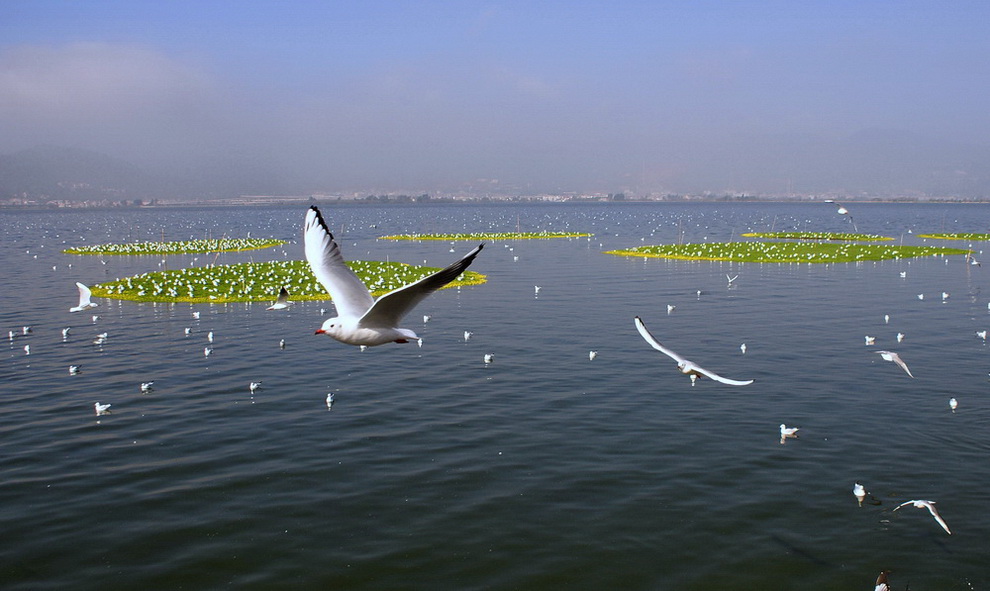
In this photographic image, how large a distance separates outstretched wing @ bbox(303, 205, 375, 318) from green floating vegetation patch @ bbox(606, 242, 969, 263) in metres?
57.8

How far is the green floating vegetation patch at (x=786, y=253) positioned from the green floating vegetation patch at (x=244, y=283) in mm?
24075

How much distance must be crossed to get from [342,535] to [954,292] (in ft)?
Result: 142

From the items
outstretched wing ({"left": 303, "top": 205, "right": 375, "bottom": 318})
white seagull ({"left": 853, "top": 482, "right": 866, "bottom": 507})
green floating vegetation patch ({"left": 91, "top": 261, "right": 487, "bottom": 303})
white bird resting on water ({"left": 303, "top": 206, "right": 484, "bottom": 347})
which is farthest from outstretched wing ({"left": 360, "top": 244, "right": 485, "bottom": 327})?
green floating vegetation patch ({"left": 91, "top": 261, "right": 487, "bottom": 303})

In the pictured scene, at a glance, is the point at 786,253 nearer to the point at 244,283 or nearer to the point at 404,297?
the point at 244,283

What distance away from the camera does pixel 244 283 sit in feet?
154

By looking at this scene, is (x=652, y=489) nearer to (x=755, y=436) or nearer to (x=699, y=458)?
(x=699, y=458)

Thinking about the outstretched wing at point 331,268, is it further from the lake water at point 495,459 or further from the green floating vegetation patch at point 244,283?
the green floating vegetation patch at point 244,283

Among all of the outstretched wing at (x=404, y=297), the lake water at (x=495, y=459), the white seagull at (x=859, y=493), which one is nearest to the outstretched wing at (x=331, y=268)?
the outstretched wing at (x=404, y=297)

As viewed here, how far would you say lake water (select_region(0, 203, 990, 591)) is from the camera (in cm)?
1394

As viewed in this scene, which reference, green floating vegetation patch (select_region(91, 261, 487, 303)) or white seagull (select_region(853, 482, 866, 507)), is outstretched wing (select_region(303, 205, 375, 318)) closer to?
white seagull (select_region(853, 482, 866, 507))

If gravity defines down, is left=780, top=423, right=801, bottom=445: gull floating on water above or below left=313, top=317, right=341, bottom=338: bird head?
below

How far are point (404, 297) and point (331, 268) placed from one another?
332 cm

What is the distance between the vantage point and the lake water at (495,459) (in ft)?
45.7

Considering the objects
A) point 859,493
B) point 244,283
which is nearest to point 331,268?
point 859,493
